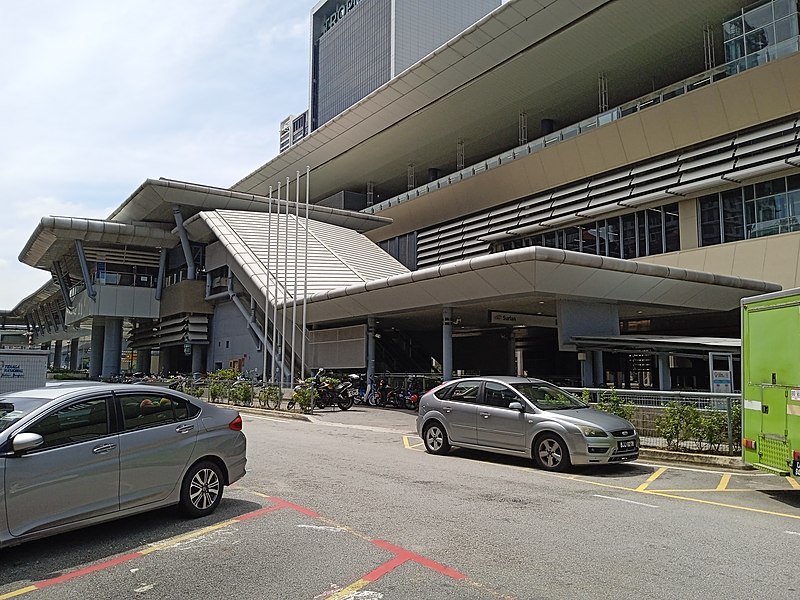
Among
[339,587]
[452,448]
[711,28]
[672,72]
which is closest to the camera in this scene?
[339,587]

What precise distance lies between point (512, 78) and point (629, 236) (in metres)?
11.6

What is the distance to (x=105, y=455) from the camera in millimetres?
6477

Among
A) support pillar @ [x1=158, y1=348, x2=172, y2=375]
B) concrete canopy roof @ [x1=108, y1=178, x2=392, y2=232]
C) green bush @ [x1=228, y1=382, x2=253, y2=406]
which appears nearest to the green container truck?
green bush @ [x1=228, y1=382, x2=253, y2=406]

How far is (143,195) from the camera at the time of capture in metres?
43.7

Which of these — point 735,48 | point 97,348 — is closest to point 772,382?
point 735,48

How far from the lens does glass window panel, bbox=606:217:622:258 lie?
111 feet

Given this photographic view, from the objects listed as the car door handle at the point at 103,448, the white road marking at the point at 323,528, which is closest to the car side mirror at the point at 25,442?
the car door handle at the point at 103,448

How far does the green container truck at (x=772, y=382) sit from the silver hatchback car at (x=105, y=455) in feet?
23.1

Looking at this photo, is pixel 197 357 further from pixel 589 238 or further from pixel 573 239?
pixel 589 238

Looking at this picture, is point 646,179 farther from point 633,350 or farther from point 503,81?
point 633,350

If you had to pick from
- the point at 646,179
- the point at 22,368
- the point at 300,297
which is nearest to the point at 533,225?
the point at 646,179

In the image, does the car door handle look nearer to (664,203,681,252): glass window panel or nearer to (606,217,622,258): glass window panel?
(664,203,681,252): glass window panel

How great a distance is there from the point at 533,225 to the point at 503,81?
27.9ft

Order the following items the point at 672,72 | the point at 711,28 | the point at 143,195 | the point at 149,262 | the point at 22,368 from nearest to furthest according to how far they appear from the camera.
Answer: the point at 22,368
the point at 711,28
the point at 672,72
the point at 143,195
the point at 149,262
